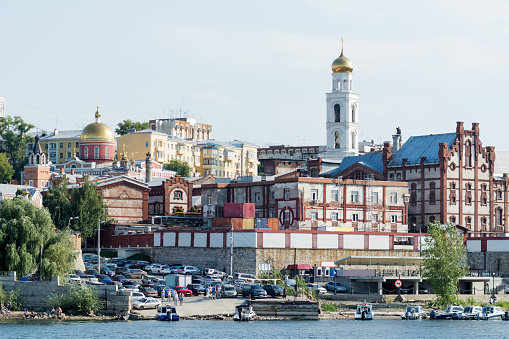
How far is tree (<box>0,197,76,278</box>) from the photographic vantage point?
8950 cm

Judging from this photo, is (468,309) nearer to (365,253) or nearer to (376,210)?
(365,253)

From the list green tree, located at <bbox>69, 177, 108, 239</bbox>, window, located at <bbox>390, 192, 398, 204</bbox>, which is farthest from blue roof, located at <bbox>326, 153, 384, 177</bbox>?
green tree, located at <bbox>69, 177, 108, 239</bbox>

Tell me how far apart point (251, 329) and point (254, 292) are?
1107 cm

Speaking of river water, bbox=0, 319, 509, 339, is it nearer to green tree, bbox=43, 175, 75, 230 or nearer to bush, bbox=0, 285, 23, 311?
bush, bbox=0, 285, 23, 311

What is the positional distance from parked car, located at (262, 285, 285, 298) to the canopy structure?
18237mm

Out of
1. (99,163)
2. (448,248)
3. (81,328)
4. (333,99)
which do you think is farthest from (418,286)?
(99,163)

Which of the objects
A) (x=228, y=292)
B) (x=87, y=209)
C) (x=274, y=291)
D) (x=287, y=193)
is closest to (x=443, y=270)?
(x=274, y=291)

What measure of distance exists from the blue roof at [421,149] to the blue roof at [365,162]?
2759 millimetres

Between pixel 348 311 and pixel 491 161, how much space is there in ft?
181

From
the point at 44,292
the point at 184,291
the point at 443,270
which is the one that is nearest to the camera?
the point at 44,292

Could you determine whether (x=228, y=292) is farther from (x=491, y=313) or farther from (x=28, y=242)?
(x=491, y=313)

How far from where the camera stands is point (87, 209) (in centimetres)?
13088

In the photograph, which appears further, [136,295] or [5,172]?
[5,172]

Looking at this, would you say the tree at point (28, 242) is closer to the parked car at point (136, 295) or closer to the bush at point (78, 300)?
the bush at point (78, 300)
